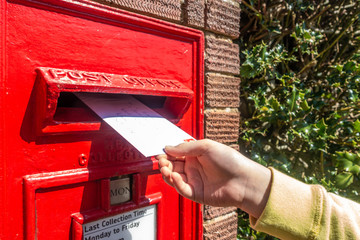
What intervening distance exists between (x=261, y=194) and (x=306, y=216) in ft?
0.49

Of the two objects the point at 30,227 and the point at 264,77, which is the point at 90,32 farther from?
the point at 264,77

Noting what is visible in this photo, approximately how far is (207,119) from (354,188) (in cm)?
175

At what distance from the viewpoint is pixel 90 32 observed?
899mm

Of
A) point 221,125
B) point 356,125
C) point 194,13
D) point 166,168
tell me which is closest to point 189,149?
point 166,168

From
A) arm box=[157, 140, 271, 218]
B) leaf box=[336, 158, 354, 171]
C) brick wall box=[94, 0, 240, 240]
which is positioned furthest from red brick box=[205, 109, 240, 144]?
leaf box=[336, 158, 354, 171]

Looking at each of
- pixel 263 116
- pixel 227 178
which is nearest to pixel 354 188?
pixel 263 116

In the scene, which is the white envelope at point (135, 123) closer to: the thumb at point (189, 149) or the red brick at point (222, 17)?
the thumb at point (189, 149)

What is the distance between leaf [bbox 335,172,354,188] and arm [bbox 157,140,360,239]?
45.5 inches

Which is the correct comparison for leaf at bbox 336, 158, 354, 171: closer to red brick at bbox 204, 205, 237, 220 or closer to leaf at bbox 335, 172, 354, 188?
leaf at bbox 335, 172, 354, 188

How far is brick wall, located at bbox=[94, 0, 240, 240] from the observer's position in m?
1.26

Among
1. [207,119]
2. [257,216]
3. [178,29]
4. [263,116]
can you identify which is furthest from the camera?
[263,116]

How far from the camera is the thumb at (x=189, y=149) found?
0.85 m

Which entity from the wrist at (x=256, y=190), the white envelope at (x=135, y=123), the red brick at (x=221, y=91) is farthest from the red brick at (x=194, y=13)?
the wrist at (x=256, y=190)

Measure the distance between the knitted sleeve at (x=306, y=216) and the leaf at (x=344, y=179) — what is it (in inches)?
47.1
